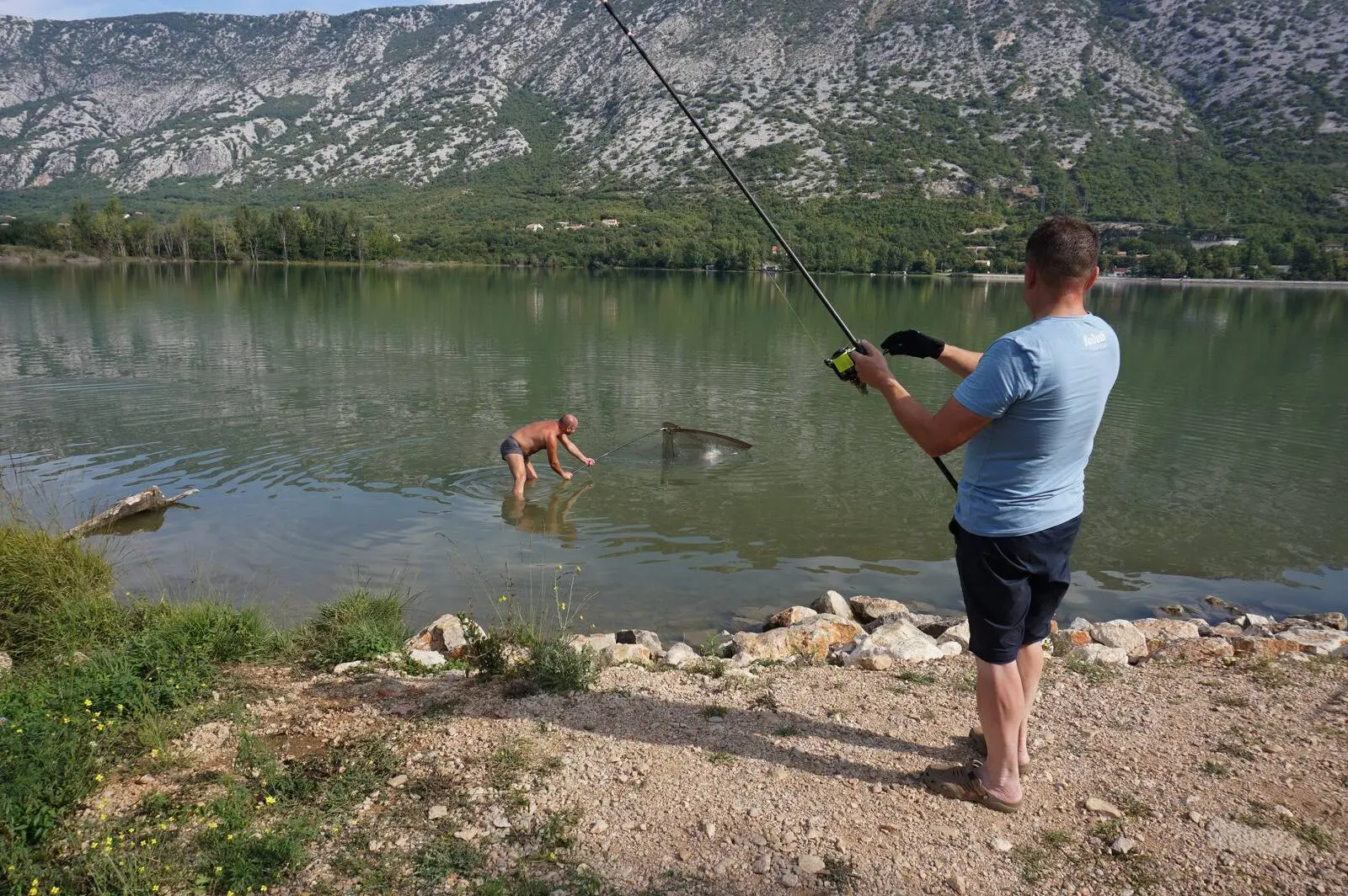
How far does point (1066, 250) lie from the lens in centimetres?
354

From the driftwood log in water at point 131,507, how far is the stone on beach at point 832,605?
8.89 m

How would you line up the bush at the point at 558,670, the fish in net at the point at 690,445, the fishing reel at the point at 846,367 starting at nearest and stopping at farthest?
the fishing reel at the point at 846,367, the bush at the point at 558,670, the fish in net at the point at 690,445

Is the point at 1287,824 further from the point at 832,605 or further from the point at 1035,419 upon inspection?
the point at 832,605

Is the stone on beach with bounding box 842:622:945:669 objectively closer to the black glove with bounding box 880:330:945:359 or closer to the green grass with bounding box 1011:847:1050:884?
the green grass with bounding box 1011:847:1050:884

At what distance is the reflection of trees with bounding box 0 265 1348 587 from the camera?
39.1 feet

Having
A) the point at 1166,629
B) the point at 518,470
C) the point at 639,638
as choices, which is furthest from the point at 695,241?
the point at 639,638

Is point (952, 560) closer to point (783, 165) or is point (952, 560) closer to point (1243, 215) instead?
point (1243, 215)

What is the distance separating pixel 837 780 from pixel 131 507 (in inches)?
424

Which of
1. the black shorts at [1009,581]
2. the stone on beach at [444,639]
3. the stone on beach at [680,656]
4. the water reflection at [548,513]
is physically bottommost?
the water reflection at [548,513]

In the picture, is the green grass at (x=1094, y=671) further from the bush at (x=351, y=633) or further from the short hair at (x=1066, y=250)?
the bush at (x=351, y=633)

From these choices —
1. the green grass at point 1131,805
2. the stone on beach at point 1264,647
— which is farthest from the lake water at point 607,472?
the green grass at point 1131,805

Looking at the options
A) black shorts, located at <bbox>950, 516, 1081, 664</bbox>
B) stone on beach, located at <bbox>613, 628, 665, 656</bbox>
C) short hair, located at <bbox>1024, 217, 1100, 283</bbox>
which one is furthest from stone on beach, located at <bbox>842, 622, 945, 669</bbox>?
short hair, located at <bbox>1024, 217, 1100, 283</bbox>

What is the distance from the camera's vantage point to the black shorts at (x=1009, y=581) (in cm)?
365

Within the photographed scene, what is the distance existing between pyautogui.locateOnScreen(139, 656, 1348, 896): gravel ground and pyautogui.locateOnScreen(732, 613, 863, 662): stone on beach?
904 millimetres
